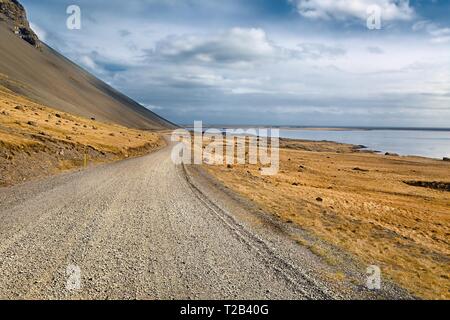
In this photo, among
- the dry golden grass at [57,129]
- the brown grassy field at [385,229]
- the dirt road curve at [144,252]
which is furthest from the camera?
the dry golden grass at [57,129]

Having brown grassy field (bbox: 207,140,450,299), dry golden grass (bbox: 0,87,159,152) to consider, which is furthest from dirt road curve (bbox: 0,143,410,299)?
dry golden grass (bbox: 0,87,159,152)

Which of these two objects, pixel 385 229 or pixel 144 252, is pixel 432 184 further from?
pixel 144 252

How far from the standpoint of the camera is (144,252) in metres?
12.6

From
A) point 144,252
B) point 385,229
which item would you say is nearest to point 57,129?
point 144,252

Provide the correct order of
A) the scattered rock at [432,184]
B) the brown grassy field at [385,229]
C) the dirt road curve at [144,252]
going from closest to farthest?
the dirt road curve at [144,252] < the brown grassy field at [385,229] < the scattered rock at [432,184]

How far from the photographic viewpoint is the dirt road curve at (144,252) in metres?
9.83

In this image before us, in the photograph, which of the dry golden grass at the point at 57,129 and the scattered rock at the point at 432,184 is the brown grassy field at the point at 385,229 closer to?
the scattered rock at the point at 432,184

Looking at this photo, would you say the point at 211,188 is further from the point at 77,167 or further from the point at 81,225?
the point at 77,167

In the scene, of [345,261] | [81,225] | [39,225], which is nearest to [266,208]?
[345,261]

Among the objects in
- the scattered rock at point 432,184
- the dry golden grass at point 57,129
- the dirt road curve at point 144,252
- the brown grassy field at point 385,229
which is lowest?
the scattered rock at point 432,184

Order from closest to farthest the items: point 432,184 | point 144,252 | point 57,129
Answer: point 144,252 → point 57,129 → point 432,184

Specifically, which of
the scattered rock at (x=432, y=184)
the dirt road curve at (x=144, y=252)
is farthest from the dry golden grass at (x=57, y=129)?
the scattered rock at (x=432, y=184)

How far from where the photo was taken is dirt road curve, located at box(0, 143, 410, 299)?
387 inches

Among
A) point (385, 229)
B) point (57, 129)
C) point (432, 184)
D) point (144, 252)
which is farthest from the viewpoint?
point (432, 184)
